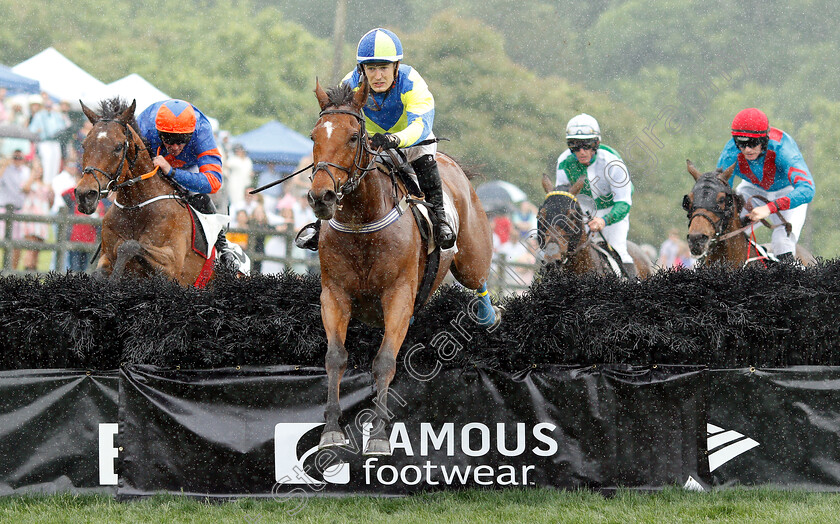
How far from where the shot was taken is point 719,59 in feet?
107

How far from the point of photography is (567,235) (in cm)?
811

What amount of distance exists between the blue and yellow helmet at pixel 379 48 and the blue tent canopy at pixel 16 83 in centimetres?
1043

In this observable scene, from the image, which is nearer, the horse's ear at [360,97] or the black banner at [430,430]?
the horse's ear at [360,97]

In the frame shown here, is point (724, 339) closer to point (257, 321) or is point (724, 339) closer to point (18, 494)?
point (257, 321)

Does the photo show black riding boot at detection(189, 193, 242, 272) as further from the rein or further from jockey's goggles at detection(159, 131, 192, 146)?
the rein

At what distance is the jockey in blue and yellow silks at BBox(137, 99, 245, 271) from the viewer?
7.10 meters

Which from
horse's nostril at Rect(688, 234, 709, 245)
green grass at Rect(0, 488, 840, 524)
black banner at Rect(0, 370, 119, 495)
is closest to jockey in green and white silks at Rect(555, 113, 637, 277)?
horse's nostril at Rect(688, 234, 709, 245)

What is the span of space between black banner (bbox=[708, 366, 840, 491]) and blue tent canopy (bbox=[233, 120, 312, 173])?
13217mm

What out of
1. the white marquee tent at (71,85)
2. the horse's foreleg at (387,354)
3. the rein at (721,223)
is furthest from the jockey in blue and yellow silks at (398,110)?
the white marquee tent at (71,85)

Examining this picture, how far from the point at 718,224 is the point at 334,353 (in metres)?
4.08

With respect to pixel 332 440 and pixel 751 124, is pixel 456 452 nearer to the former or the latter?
pixel 332 440

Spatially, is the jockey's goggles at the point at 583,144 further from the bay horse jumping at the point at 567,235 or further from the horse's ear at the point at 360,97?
the horse's ear at the point at 360,97

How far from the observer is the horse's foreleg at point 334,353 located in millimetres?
4574

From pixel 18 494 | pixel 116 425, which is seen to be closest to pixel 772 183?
pixel 116 425
